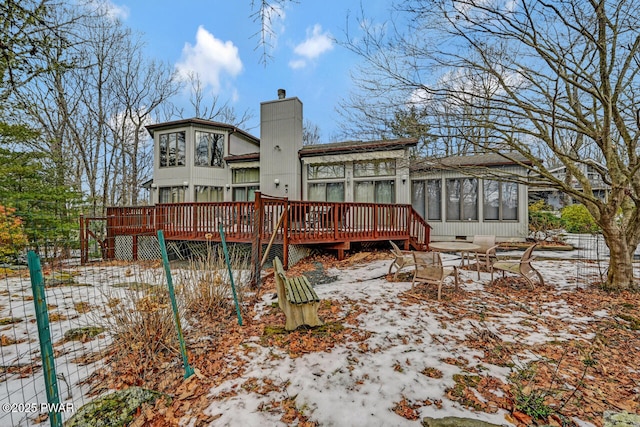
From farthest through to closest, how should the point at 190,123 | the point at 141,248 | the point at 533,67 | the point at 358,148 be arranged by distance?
1. the point at 190,123
2. the point at 358,148
3. the point at 141,248
4. the point at 533,67

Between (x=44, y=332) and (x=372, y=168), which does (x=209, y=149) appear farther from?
(x=44, y=332)

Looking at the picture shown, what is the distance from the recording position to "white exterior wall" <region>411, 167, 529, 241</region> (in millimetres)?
11156

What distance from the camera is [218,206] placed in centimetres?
875

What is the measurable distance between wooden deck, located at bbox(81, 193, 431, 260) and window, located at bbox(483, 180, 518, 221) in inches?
133

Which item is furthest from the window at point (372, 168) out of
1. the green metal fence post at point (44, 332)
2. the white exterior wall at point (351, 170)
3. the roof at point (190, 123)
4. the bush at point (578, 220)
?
the green metal fence post at point (44, 332)

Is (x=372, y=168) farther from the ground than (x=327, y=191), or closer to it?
farther from the ground

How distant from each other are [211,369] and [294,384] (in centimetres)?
94

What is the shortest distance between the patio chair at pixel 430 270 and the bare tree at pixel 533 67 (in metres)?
2.12

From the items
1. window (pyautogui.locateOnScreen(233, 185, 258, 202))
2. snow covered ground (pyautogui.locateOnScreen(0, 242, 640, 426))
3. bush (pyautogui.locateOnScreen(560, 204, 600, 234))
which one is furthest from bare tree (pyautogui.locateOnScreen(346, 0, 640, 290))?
window (pyautogui.locateOnScreen(233, 185, 258, 202))

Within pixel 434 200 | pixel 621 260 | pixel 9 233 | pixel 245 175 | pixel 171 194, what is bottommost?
pixel 621 260

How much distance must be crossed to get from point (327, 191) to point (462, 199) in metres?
5.63

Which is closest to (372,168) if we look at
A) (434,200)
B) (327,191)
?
(327,191)

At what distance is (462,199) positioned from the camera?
11.9m

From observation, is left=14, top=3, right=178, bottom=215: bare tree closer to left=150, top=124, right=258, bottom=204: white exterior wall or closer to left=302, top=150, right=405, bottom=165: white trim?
left=150, top=124, right=258, bottom=204: white exterior wall
